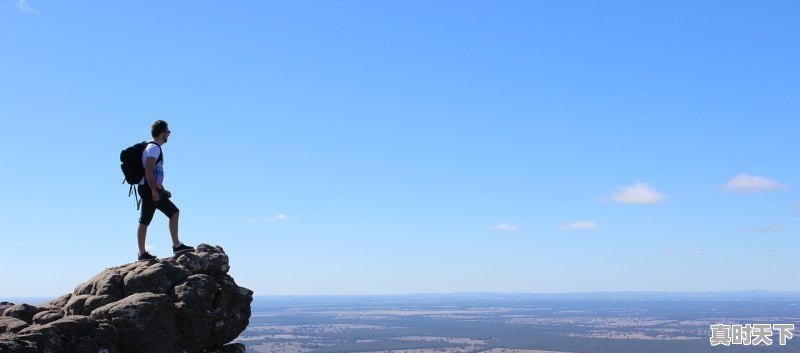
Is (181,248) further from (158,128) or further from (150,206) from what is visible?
(158,128)

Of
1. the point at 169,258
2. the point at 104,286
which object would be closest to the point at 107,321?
the point at 104,286

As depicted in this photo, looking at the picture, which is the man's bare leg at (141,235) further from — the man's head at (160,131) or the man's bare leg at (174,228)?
the man's head at (160,131)

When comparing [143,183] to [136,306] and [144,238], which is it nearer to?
[144,238]

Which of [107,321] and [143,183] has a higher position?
[143,183]

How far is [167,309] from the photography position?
1374 centimetres

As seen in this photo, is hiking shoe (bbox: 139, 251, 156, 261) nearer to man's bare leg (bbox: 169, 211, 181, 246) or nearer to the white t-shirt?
man's bare leg (bbox: 169, 211, 181, 246)

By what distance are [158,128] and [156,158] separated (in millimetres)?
673

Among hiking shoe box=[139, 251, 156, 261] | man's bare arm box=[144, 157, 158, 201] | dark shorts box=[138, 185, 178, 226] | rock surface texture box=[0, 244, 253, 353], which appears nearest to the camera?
rock surface texture box=[0, 244, 253, 353]

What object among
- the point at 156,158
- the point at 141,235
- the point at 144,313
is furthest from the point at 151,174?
the point at 144,313

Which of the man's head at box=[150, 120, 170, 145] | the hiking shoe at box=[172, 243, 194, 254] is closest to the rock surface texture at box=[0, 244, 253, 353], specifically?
the hiking shoe at box=[172, 243, 194, 254]

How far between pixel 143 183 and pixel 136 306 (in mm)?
2994

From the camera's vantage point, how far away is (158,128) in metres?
15.0

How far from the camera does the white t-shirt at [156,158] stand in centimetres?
1471

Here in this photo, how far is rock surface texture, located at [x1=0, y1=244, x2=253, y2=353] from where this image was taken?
39.1 ft
